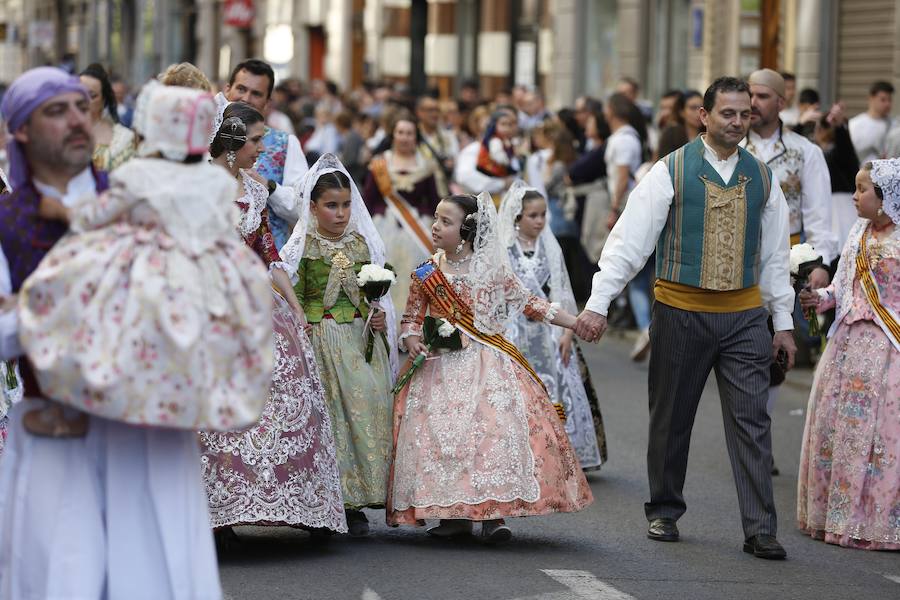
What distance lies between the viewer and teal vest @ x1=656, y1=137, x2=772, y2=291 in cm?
800

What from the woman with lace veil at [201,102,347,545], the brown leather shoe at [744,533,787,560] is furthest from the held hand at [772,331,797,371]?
the woman with lace veil at [201,102,347,545]

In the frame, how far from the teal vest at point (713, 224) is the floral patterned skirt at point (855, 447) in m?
0.82

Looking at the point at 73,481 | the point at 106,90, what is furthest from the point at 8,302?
the point at 106,90

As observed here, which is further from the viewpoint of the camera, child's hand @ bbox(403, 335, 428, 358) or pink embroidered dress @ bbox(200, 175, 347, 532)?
child's hand @ bbox(403, 335, 428, 358)

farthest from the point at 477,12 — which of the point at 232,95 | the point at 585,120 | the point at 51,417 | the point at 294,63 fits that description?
the point at 51,417

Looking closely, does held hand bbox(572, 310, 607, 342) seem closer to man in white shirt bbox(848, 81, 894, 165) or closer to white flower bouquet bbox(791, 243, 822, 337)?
white flower bouquet bbox(791, 243, 822, 337)

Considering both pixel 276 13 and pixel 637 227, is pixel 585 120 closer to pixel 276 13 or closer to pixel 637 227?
pixel 637 227

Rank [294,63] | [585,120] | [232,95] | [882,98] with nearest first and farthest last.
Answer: [232,95] → [882,98] → [585,120] → [294,63]

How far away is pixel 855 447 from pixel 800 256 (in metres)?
0.93

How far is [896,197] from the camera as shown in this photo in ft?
27.9

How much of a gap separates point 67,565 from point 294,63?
42416mm

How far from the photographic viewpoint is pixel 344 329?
8.30 meters

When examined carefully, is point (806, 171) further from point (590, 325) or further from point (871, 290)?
point (590, 325)

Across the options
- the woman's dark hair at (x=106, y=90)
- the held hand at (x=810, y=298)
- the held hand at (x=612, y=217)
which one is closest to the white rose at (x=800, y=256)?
the held hand at (x=810, y=298)
